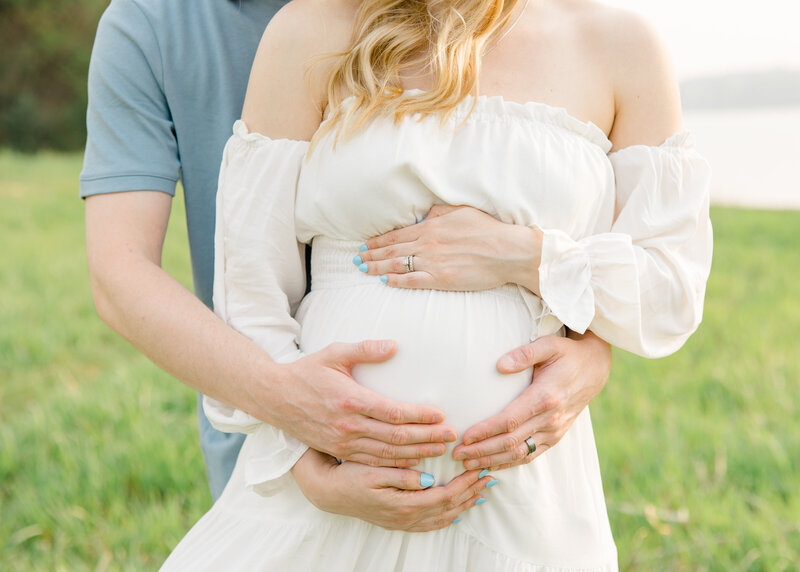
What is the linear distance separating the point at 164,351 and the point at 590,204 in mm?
953

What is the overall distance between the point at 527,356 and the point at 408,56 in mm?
712

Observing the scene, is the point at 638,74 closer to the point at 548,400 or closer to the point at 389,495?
the point at 548,400

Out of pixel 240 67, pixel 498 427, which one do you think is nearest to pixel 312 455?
pixel 498 427

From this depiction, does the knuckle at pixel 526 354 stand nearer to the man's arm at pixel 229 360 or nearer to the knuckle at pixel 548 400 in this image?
the knuckle at pixel 548 400

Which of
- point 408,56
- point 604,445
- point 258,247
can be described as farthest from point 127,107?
point 604,445

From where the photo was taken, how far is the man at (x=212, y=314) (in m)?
1.52

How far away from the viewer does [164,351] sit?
1.71 meters

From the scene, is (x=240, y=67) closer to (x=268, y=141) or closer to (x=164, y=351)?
(x=268, y=141)

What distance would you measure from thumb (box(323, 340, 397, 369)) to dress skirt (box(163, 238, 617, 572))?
3 cm

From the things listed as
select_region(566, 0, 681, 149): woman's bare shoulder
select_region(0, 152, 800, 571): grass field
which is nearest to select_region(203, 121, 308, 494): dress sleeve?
select_region(566, 0, 681, 149): woman's bare shoulder

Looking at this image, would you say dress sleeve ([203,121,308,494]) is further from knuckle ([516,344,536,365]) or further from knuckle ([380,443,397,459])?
knuckle ([516,344,536,365])

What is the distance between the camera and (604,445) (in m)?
3.42

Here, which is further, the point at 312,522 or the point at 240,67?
the point at 240,67

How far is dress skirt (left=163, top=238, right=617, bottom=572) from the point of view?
156 centimetres
